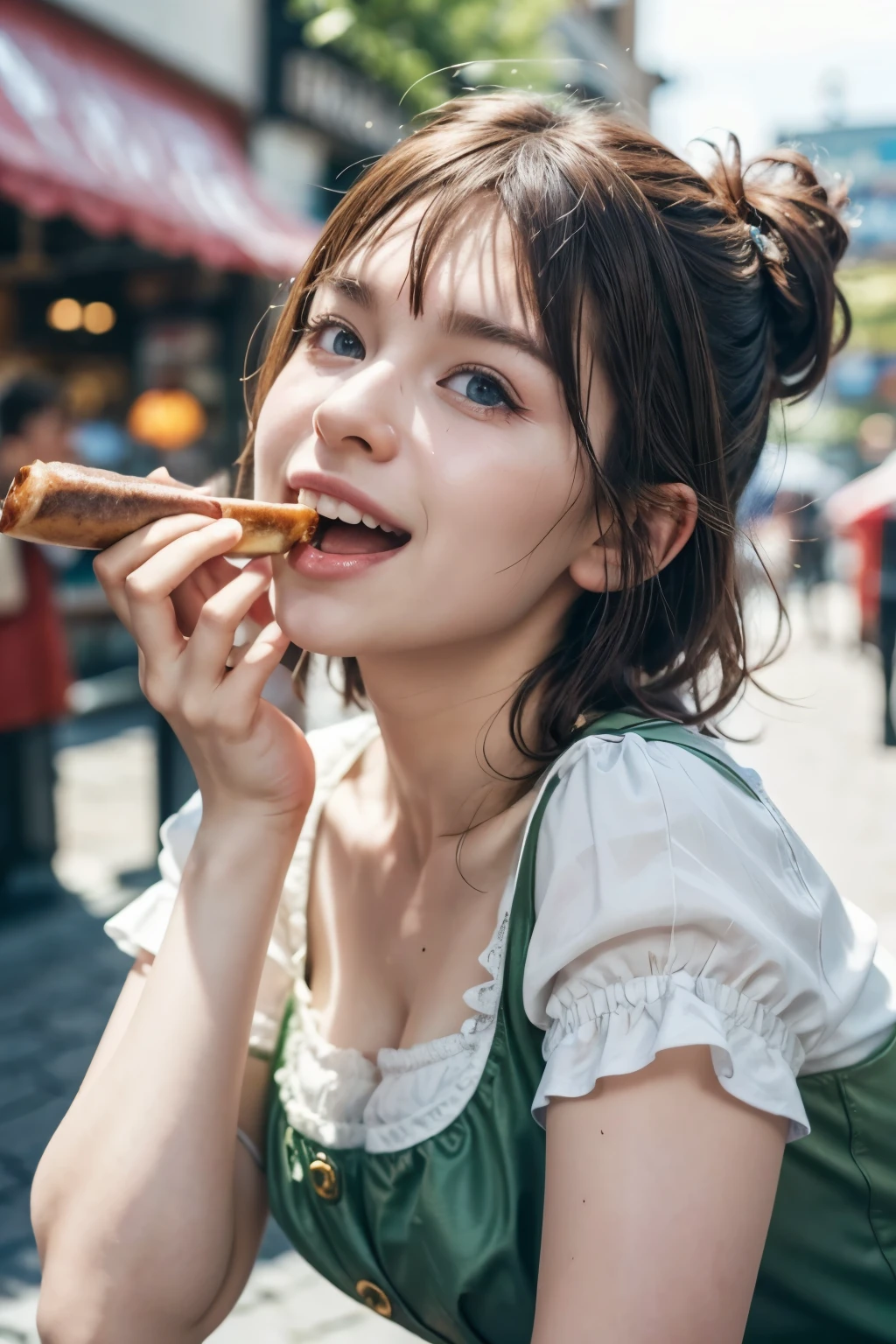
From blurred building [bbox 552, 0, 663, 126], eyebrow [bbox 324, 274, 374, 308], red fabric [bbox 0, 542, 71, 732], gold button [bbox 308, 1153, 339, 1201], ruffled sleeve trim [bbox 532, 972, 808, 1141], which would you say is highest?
blurred building [bbox 552, 0, 663, 126]

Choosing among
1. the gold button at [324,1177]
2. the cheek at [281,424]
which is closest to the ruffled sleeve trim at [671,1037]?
the gold button at [324,1177]

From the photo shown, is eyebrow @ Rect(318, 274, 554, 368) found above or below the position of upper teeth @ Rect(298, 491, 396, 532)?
above

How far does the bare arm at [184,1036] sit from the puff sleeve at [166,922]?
0.56 feet

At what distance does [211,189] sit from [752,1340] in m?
9.03

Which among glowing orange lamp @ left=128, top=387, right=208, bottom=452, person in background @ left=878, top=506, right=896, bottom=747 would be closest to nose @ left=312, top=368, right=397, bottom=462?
person in background @ left=878, top=506, right=896, bottom=747

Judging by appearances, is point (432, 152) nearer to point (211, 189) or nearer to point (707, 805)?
point (707, 805)

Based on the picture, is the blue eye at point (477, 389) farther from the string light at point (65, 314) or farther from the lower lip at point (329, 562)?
the string light at point (65, 314)

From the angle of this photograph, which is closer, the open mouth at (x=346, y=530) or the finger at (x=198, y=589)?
the open mouth at (x=346, y=530)

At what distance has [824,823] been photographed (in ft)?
21.3

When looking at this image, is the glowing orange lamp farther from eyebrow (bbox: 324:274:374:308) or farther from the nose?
the nose

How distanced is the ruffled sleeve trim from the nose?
2.12 feet

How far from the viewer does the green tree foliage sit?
10297 mm

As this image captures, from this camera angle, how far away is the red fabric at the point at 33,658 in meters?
5.20

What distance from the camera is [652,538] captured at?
1.64 m
